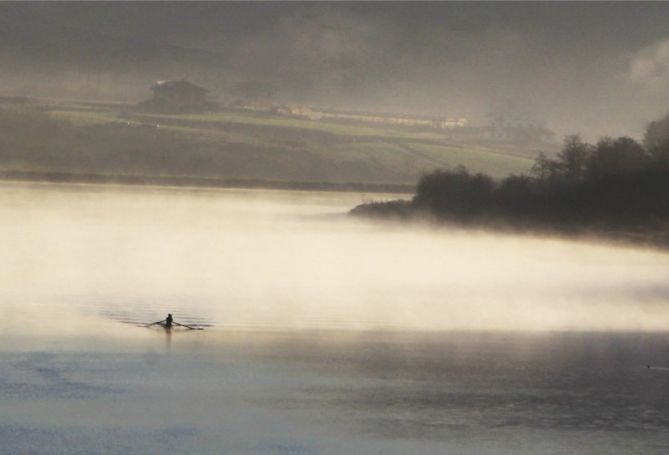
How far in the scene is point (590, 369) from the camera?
164 feet

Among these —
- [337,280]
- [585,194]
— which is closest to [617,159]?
[585,194]

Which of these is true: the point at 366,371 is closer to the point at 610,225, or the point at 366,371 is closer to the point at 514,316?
the point at 514,316

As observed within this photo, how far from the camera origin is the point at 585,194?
143250mm

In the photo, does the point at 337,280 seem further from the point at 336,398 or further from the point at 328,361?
the point at 336,398

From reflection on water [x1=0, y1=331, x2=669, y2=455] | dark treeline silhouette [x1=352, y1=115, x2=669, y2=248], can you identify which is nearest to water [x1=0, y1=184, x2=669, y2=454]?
reflection on water [x1=0, y1=331, x2=669, y2=455]

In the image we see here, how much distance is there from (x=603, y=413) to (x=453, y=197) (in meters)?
124

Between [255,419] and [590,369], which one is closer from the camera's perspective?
[255,419]

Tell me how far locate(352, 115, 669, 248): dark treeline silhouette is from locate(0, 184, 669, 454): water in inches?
1620

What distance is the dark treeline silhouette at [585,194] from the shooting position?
140500 mm

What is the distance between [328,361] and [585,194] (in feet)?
317

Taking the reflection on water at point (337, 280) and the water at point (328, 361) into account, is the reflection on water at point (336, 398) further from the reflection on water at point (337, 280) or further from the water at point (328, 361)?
the reflection on water at point (337, 280)

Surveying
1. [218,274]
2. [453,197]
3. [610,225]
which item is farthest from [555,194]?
[218,274]

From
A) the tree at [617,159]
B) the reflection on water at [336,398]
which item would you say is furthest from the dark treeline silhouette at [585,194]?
the reflection on water at [336,398]

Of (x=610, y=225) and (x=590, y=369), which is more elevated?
(x=610, y=225)
